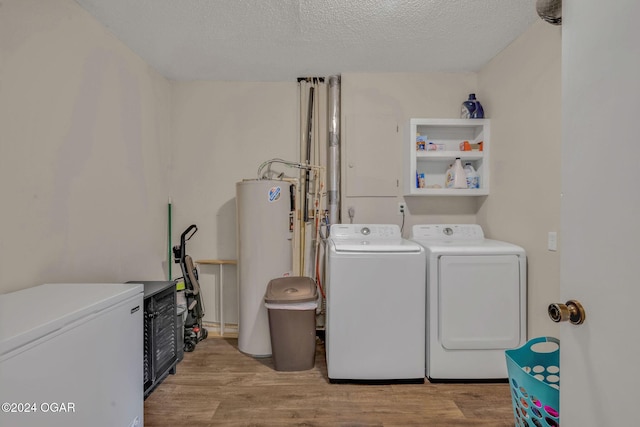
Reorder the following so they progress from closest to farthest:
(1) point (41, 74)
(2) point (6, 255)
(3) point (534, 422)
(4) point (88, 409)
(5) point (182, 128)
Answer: (4) point (88, 409) < (3) point (534, 422) < (2) point (6, 255) < (1) point (41, 74) < (5) point (182, 128)

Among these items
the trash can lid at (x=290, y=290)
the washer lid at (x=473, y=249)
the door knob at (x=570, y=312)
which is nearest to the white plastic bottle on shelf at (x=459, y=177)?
the washer lid at (x=473, y=249)

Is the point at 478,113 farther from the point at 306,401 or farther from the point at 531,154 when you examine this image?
the point at 306,401

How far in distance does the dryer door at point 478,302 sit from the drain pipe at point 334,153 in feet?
3.64

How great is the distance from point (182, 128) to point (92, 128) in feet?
3.34

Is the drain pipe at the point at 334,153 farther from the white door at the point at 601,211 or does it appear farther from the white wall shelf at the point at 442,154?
the white door at the point at 601,211

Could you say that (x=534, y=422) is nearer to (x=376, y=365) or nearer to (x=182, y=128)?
(x=376, y=365)

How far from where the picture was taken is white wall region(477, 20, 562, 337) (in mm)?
1897

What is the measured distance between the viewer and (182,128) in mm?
2941

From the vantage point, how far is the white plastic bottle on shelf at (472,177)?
2.66 metres

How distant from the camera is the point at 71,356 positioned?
3.40 ft

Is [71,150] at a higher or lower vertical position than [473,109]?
lower

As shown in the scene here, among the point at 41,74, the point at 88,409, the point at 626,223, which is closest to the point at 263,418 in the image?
the point at 88,409

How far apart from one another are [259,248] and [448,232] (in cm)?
164

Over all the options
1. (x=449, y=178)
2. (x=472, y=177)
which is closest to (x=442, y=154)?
(x=449, y=178)
